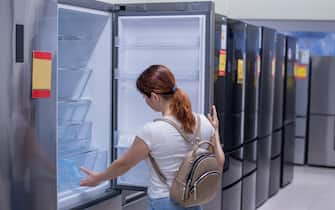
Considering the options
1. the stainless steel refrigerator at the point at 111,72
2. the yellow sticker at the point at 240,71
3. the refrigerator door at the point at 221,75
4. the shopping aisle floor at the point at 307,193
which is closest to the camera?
the stainless steel refrigerator at the point at 111,72

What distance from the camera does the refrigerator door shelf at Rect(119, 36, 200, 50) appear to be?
11.4ft

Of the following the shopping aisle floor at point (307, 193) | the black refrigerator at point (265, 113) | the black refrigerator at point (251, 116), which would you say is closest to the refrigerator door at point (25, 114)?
the black refrigerator at point (251, 116)

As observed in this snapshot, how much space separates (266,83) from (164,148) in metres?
3.87

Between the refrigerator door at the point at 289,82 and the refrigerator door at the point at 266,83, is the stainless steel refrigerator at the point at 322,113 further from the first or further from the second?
the refrigerator door at the point at 266,83

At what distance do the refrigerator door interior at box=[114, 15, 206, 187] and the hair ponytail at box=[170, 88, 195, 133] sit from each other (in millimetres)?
616

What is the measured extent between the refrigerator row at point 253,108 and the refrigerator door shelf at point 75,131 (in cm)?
115

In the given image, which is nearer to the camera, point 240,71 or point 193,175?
point 193,175

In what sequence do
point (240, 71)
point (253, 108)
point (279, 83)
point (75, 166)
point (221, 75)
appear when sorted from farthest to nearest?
1. point (279, 83)
2. point (253, 108)
3. point (240, 71)
4. point (221, 75)
5. point (75, 166)

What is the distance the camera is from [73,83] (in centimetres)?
369

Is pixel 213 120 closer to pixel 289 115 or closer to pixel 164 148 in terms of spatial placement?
pixel 164 148

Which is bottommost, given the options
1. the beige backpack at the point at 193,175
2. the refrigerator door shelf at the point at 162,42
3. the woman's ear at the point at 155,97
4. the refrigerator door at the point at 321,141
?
the refrigerator door at the point at 321,141

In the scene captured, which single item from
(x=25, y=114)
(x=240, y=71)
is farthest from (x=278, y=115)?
(x=25, y=114)

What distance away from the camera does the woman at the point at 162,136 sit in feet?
8.73

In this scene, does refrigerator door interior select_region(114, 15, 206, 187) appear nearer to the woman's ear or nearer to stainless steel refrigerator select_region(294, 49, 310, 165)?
the woman's ear
